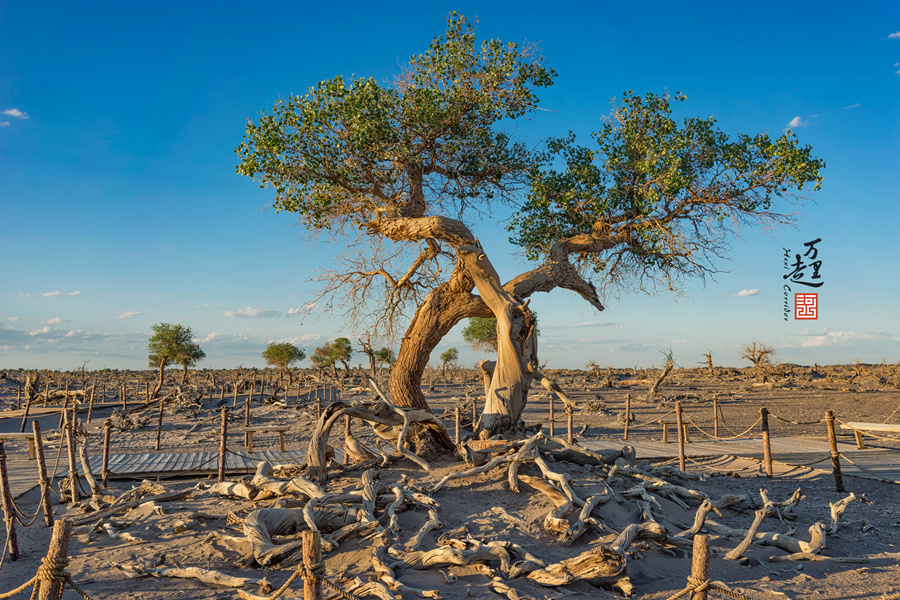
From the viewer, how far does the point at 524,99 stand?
32.7 feet

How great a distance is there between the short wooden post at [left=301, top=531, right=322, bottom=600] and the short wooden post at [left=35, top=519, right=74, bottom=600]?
1689 mm

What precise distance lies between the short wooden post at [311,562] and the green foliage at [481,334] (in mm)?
39260

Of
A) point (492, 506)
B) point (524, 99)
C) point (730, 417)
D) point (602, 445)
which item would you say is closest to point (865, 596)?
point (492, 506)

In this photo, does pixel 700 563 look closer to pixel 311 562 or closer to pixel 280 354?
pixel 311 562

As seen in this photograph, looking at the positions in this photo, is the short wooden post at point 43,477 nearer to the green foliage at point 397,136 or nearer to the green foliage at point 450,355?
the green foliage at point 397,136

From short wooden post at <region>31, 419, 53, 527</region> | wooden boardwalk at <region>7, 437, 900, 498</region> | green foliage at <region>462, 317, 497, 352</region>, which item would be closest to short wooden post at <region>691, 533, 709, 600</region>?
short wooden post at <region>31, 419, 53, 527</region>

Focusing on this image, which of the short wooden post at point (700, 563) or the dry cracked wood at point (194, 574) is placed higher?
the short wooden post at point (700, 563)

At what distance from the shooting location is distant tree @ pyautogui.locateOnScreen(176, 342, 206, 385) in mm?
42469

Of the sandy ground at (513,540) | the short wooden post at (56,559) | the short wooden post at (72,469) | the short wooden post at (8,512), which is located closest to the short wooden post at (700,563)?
the sandy ground at (513,540)

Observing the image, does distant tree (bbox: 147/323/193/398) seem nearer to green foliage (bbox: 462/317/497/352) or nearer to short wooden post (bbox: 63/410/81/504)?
green foliage (bbox: 462/317/497/352)

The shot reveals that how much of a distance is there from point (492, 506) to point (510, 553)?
121 centimetres

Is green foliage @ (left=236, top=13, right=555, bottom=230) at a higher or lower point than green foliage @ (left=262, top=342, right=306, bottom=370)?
higher

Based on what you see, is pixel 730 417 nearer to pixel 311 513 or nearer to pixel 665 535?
pixel 665 535

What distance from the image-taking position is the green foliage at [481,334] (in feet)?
148
